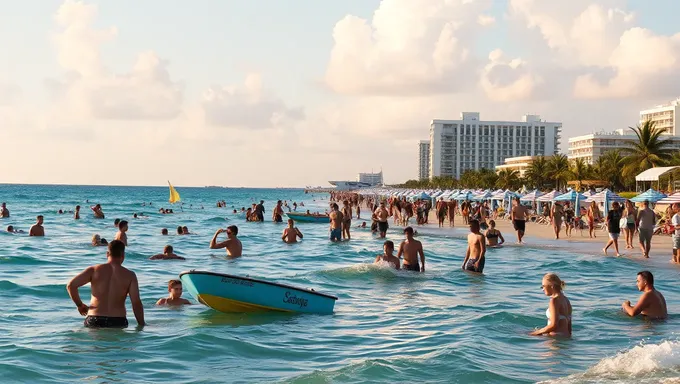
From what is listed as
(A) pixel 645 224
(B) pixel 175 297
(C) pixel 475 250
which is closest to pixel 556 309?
(B) pixel 175 297

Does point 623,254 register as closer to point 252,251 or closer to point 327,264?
point 327,264

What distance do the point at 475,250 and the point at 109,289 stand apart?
9.75 metres

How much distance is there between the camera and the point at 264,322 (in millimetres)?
12102

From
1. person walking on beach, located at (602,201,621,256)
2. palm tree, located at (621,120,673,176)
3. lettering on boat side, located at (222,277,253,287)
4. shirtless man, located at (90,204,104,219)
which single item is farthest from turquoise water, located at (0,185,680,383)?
palm tree, located at (621,120,673,176)

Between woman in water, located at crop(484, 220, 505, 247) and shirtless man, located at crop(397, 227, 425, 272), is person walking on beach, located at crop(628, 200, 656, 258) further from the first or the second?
shirtless man, located at crop(397, 227, 425, 272)

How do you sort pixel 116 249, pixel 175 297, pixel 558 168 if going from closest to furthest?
pixel 116 249
pixel 175 297
pixel 558 168

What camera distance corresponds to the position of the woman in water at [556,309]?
10234 mm

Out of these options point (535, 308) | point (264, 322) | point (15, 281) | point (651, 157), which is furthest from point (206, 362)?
point (651, 157)

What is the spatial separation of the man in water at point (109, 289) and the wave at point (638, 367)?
496 centimetres

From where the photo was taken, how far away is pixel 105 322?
32.1 feet

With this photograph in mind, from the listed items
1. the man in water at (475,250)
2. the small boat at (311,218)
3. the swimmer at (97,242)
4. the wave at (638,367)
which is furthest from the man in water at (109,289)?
the small boat at (311,218)

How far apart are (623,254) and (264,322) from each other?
15971mm

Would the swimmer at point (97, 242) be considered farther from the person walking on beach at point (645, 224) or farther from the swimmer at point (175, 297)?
the person walking on beach at point (645, 224)

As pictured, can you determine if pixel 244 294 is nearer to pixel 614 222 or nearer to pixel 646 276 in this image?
pixel 646 276
